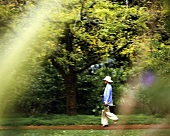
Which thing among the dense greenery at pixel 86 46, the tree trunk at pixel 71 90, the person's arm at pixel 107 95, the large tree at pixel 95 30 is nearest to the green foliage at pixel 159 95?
the dense greenery at pixel 86 46

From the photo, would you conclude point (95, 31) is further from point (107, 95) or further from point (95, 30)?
point (107, 95)

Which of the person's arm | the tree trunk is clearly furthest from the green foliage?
the tree trunk

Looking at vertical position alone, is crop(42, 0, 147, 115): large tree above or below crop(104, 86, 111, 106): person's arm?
above

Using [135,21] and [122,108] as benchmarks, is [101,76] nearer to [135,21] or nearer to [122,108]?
[135,21]

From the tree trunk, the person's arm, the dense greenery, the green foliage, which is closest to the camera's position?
the green foliage

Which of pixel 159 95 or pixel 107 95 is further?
pixel 107 95

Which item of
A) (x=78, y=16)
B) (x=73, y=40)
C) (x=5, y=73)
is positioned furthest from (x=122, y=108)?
(x=73, y=40)

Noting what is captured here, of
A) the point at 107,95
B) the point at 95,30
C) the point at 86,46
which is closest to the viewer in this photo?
the point at 107,95

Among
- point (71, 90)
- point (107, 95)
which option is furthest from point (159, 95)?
point (71, 90)

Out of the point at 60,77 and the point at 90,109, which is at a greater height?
the point at 60,77

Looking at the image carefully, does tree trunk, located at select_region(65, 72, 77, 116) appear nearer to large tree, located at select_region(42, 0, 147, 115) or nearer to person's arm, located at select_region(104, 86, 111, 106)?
large tree, located at select_region(42, 0, 147, 115)

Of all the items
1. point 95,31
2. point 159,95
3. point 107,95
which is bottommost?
point 159,95

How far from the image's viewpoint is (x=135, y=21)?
1064 centimetres

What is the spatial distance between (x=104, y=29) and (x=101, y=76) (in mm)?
2491
